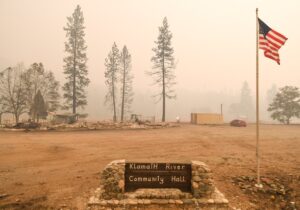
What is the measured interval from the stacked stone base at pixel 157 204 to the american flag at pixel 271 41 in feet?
20.6

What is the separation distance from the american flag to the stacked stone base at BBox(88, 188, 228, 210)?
247 inches

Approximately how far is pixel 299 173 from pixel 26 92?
43893 millimetres

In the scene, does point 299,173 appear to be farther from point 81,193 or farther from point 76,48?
point 76,48

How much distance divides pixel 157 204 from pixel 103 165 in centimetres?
586

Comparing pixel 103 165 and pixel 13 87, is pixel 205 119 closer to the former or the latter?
pixel 103 165

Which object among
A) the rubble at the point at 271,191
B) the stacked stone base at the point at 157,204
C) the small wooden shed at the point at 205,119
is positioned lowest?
the rubble at the point at 271,191

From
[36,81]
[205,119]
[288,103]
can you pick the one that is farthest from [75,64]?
[288,103]

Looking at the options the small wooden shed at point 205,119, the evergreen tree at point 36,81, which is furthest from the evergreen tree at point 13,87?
the small wooden shed at point 205,119

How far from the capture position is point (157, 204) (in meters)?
8.12

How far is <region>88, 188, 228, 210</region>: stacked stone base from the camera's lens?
317 inches

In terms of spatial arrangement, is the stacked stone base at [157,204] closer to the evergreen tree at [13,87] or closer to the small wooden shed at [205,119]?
the small wooden shed at [205,119]

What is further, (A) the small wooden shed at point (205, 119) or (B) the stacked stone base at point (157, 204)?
(A) the small wooden shed at point (205, 119)

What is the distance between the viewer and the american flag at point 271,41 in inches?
398

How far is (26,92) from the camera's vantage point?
43.8m
